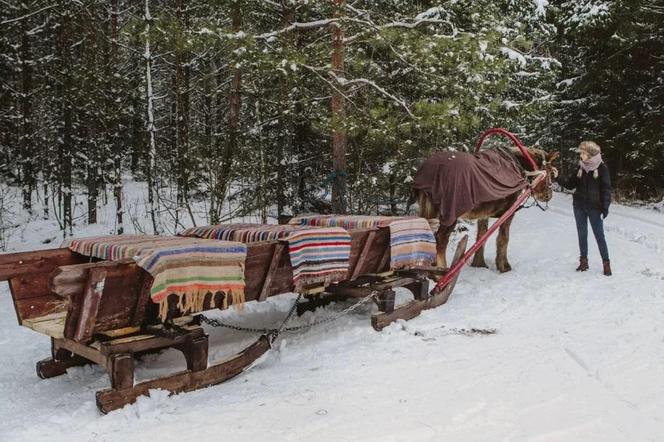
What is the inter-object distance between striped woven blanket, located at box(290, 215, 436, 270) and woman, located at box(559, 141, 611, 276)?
3.14 metres

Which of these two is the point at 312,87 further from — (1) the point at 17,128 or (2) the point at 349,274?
(1) the point at 17,128

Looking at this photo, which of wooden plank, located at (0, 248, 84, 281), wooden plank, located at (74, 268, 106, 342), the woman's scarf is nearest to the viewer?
wooden plank, located at (74, 268, 106, 342)

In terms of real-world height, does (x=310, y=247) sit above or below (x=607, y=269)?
above

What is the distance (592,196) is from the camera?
25.9 feet

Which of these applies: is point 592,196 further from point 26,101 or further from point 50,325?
point 26,101

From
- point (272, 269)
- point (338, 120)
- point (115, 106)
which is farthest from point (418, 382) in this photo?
point (115, 106)

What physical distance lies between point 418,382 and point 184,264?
6.65ft

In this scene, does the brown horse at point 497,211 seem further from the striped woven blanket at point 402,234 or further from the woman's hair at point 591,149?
the striped woven blanket at point 402,234

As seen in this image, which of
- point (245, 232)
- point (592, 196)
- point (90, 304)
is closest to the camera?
point (90, 304)

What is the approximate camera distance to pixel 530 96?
16391 millimetres

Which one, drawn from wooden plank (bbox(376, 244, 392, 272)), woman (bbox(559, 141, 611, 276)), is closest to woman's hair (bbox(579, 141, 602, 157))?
woman (bbox(559, 141, 611, 276))

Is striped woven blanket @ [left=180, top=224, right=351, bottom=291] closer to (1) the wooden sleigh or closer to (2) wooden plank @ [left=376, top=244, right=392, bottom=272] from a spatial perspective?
(1) the wooden sleigh

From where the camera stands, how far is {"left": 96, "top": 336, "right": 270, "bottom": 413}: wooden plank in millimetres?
3736

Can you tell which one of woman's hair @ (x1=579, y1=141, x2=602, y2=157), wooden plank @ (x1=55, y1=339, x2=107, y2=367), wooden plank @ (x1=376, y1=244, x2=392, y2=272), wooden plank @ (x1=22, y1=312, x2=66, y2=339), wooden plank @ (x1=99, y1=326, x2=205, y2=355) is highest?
woman's hair @ (x1=579, y1=141, x2=602, y2=157)
